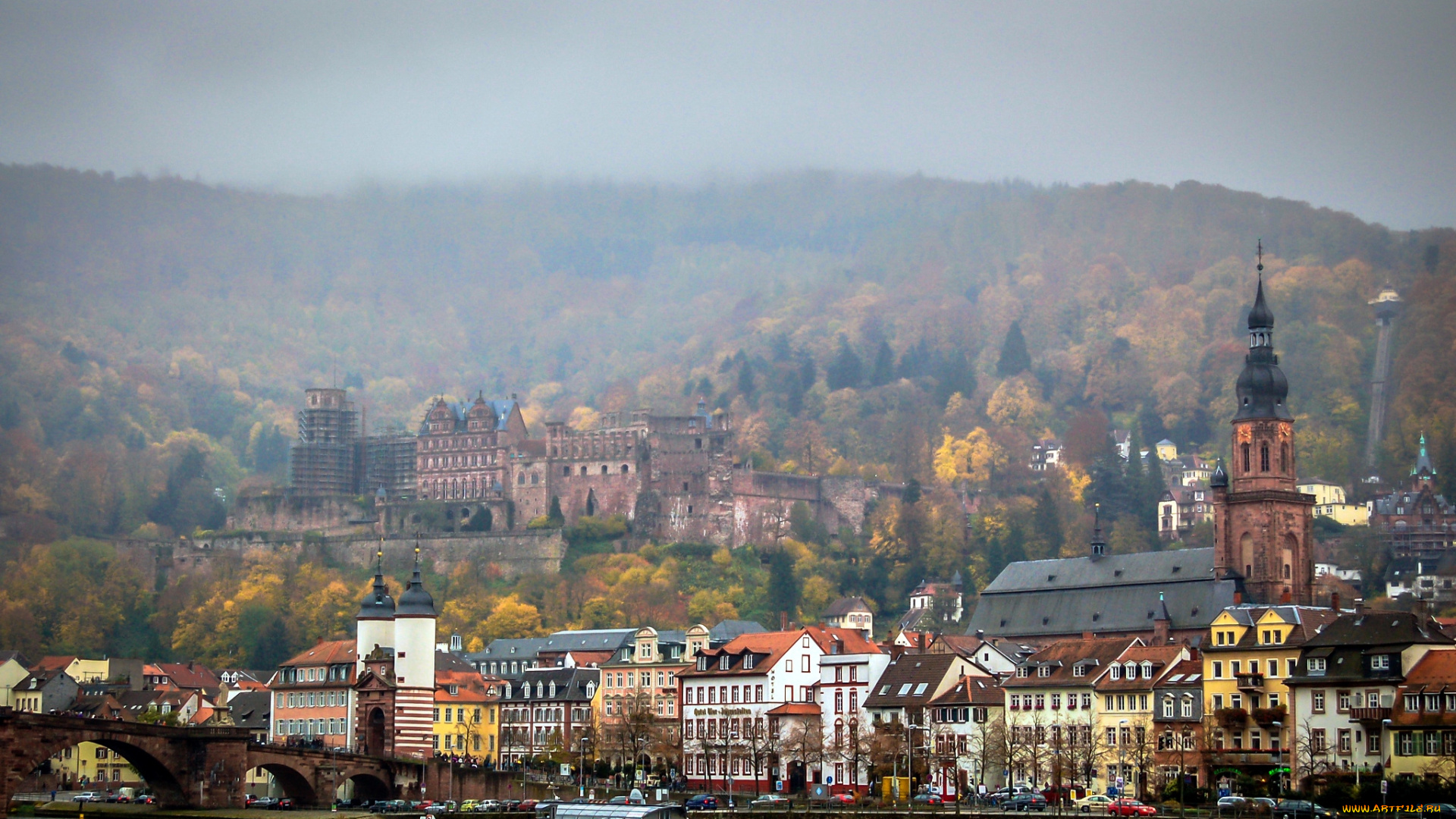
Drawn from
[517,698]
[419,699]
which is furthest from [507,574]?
[419,699]

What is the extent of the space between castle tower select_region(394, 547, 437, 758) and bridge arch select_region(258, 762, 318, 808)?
793cm

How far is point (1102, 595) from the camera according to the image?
121125mm

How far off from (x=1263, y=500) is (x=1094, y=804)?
150 feet

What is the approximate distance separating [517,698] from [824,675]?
71.0ft

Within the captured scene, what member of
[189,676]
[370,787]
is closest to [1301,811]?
[370,787]

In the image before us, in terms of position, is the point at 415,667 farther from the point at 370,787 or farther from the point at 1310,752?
the point at 1310,752

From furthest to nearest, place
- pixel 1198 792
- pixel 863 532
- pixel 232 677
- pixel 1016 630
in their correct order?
pixel 863 532, pixel 232 677, pixel 1016 630, pixel 1198 792

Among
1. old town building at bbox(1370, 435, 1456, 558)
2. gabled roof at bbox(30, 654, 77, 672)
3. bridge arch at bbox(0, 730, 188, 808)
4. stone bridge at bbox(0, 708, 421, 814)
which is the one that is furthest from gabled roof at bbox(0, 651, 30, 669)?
old town building at bbox(1370, 435, 1456, 558)

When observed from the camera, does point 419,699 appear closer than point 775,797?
No

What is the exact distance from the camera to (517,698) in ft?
380

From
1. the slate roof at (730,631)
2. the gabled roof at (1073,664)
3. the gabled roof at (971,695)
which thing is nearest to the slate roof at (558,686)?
the slate roof at (730,631)

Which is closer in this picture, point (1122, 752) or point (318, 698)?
point (1122, 752)

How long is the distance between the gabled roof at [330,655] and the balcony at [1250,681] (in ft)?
143

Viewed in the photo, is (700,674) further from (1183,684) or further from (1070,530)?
(1070,530)
